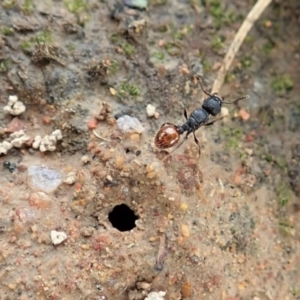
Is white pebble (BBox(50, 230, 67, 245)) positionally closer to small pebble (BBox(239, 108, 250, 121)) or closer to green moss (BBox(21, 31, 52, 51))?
green moss (BBox(21, 31, 52, 51))

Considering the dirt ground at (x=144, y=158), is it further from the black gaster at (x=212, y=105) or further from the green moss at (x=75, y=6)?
the black gaster at (x=212, y=105)

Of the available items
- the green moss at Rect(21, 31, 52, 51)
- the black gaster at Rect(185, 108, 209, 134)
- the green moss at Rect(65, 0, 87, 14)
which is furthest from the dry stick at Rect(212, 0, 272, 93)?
the green moss at Rect(21, 31, 52, 51)

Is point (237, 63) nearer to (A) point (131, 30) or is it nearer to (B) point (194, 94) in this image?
(B) point (194, 94)

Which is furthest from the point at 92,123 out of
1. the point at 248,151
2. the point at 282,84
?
the point at 282,84

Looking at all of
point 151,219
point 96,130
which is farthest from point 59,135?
point 151,219

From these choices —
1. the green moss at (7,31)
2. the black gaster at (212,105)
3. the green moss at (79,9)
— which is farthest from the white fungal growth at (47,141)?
the black gaster at (212,105)

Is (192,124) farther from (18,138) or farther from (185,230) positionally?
(18,138)
